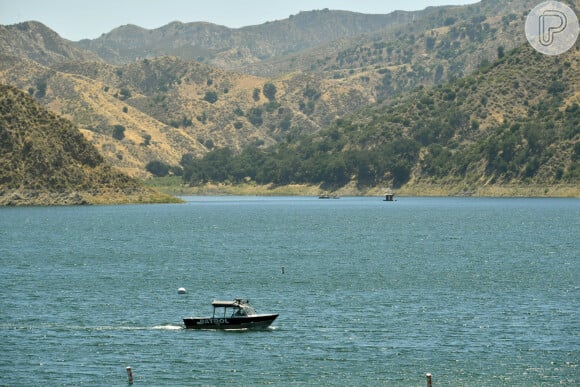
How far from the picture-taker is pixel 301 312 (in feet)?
262

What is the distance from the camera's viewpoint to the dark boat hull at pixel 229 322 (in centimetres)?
7225

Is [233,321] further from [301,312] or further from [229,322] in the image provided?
[301,312]

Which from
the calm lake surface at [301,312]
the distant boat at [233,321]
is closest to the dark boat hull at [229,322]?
the distant boat at [233,321]

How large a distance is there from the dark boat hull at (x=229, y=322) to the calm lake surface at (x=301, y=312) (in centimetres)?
59

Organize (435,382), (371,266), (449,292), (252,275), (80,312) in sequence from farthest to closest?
(371,266) → (252,275) → (449,292) → (80,312) → (435,382)

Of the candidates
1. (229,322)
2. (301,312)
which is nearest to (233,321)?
(229,322)

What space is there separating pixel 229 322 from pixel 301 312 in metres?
9.08

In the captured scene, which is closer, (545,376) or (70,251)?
(545,376)

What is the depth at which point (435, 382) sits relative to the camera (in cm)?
5688

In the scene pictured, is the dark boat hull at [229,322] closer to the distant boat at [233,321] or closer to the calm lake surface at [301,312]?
the distant boat at [233,321]

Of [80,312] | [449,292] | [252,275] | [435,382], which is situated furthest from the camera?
[252,275]

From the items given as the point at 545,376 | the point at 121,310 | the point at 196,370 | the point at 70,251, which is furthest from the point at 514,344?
the point at 70,251

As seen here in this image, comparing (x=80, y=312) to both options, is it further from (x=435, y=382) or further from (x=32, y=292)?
(x=435, y=382)

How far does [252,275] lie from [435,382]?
5068cm
